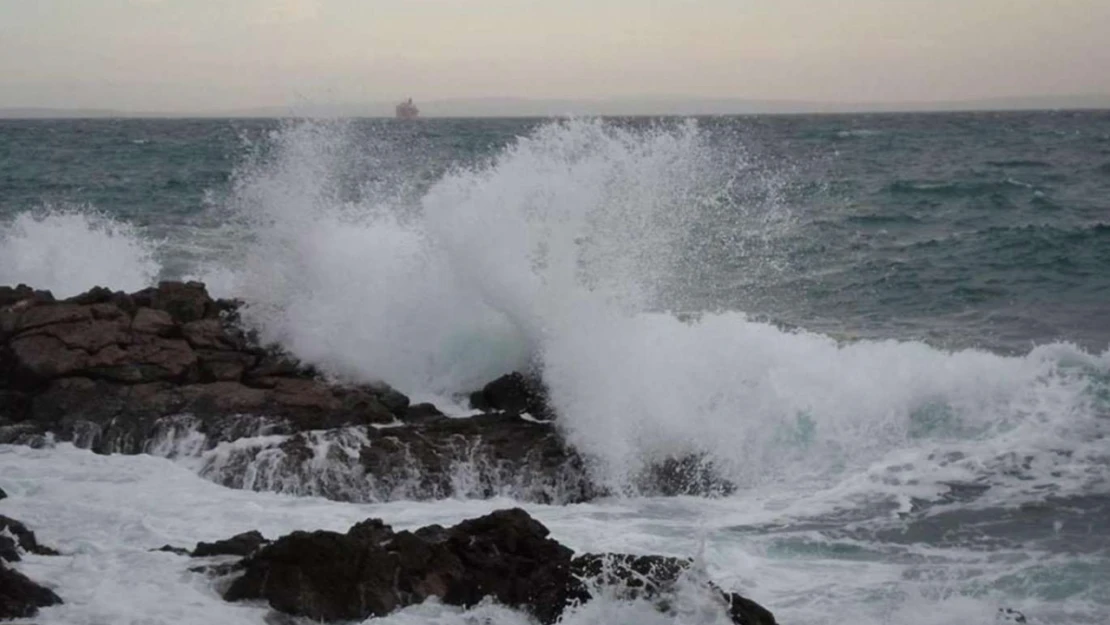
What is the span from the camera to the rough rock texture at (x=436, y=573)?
22.6 ft

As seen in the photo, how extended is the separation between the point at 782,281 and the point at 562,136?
255 inches

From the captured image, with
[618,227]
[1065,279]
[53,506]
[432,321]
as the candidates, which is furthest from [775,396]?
[1065,279]

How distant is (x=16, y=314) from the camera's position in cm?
1153

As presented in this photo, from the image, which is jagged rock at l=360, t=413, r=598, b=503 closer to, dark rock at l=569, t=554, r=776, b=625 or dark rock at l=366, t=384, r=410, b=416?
dark rock at l=366, t=384, r=410, b=416

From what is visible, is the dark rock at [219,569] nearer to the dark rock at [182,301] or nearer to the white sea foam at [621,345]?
the white sea foam at [621,345]

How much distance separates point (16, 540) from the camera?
297 inches

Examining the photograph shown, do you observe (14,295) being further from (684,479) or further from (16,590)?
(684,479)

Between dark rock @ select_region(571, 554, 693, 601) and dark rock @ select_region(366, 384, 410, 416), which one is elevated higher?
dark rock @ select_region(366, 384, 410, 416)

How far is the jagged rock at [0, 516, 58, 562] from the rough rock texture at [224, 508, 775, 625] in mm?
1373

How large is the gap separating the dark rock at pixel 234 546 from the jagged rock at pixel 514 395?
356 cm

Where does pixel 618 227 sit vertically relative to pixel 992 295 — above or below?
above

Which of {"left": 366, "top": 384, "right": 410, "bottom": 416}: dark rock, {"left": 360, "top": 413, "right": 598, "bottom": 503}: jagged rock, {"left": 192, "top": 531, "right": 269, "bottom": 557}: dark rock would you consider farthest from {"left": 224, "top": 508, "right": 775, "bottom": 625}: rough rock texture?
{"left": 366, "top": 384, "right": 410, "bottom": 416}: dark rock

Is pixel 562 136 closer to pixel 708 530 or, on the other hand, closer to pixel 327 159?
pixel 327 159

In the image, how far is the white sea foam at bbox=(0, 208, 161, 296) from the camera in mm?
15898
